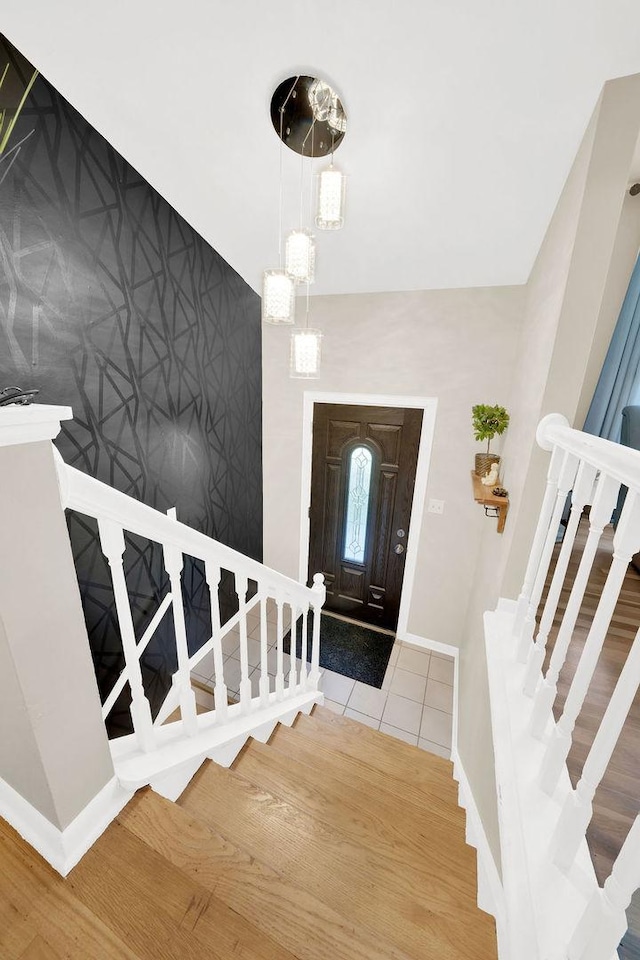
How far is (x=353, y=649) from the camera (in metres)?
2.93

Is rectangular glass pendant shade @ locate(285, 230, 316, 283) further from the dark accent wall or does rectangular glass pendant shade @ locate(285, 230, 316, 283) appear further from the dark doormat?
the dark doormat

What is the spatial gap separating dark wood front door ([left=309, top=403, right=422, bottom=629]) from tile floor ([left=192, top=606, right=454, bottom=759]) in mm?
429

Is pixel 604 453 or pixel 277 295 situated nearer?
pixel 604 453

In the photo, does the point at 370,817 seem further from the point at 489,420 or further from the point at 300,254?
the point at 300,254

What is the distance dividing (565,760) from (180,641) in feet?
3.45

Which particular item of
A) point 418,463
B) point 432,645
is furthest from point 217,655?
point 432,645

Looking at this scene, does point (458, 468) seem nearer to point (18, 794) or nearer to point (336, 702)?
point (336, 702)

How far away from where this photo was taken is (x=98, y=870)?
0.76 meters

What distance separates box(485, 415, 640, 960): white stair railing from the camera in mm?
525

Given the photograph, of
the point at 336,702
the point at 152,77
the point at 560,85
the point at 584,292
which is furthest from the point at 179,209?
the point at 336,702

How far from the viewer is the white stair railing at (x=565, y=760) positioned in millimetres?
525

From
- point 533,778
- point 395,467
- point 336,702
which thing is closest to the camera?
point 533,778

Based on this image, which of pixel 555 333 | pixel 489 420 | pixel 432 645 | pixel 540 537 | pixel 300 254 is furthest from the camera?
pixel 432 645

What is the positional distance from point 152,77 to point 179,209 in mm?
607
